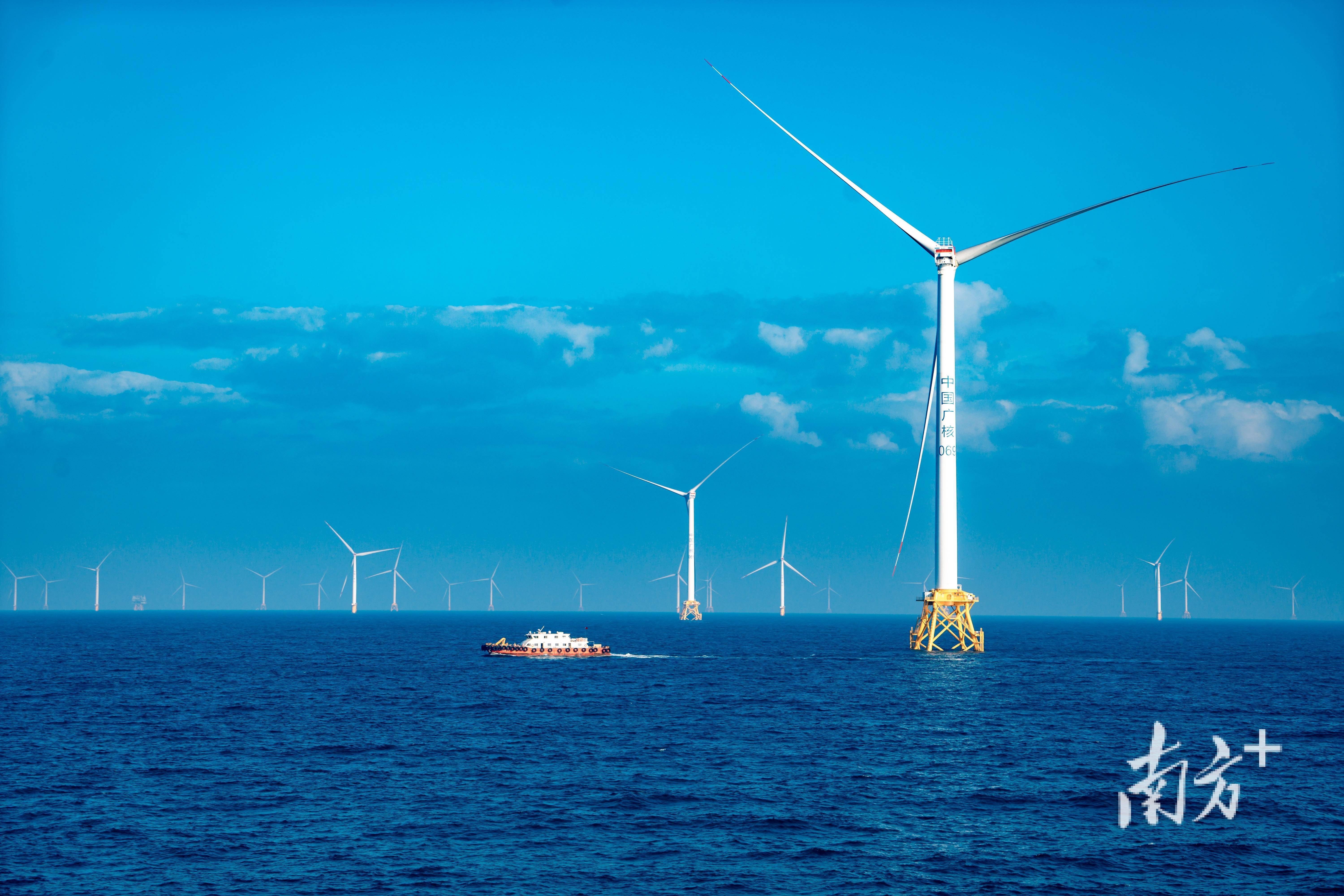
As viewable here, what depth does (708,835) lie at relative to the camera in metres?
67.9

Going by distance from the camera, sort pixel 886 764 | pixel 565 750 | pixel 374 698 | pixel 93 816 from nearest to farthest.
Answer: pixel 93 816, pixel 886 764, pixel 565 750, pixel 374 698

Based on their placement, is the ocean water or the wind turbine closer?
the ocean water

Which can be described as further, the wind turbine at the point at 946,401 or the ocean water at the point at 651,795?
the wind turbine at the point at 946,401

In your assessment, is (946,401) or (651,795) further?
(946,401)

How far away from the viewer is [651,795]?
258ft

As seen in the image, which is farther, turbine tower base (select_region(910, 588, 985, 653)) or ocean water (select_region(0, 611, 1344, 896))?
turbine tower base (select_region(910, 588, 985, 653))

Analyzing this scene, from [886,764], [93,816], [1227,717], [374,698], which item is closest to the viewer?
[93,816]

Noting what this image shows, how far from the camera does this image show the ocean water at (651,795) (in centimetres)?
6047

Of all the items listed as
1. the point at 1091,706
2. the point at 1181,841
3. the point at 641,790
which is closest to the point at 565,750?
the point at 641,790

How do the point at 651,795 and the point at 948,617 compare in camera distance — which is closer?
the point at 651,795

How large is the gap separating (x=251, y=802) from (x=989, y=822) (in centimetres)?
4838

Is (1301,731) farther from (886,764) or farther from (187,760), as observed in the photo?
(187,760)

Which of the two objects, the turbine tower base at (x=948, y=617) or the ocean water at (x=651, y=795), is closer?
the ocean water at (x=651, y=795)

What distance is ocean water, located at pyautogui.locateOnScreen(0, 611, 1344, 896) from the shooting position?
198ft
